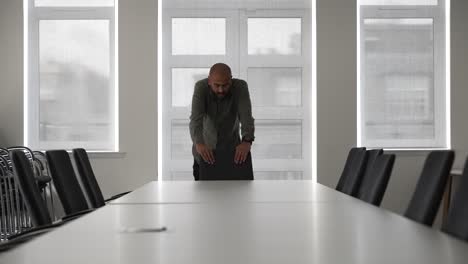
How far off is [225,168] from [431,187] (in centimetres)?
222

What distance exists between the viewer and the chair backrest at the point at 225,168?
13.7ft

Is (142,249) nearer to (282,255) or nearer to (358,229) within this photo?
(282,255)

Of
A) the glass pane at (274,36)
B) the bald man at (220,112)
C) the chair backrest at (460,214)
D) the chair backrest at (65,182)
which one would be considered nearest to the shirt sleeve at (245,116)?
the bald man at (220,112)

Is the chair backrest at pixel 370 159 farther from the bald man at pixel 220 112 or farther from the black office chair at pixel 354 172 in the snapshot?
the bald man at pixel 220 112

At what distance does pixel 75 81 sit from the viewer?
6.43 m

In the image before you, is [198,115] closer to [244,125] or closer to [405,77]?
[244,125]

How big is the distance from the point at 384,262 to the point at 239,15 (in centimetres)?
560

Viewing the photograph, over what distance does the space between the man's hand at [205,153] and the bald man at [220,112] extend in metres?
0.20

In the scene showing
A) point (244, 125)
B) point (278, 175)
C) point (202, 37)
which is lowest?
point (278, 175)

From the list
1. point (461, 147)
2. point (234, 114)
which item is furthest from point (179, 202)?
point (461, 147)

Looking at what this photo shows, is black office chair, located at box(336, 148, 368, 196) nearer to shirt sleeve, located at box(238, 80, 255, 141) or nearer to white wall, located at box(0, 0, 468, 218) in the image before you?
shirt sleeve, located at box(238, 80, 255, 141)

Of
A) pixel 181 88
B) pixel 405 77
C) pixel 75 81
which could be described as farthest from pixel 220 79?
pixel 405 77

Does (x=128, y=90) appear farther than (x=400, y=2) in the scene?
No

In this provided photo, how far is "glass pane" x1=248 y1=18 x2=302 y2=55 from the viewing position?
6469 millimetres
